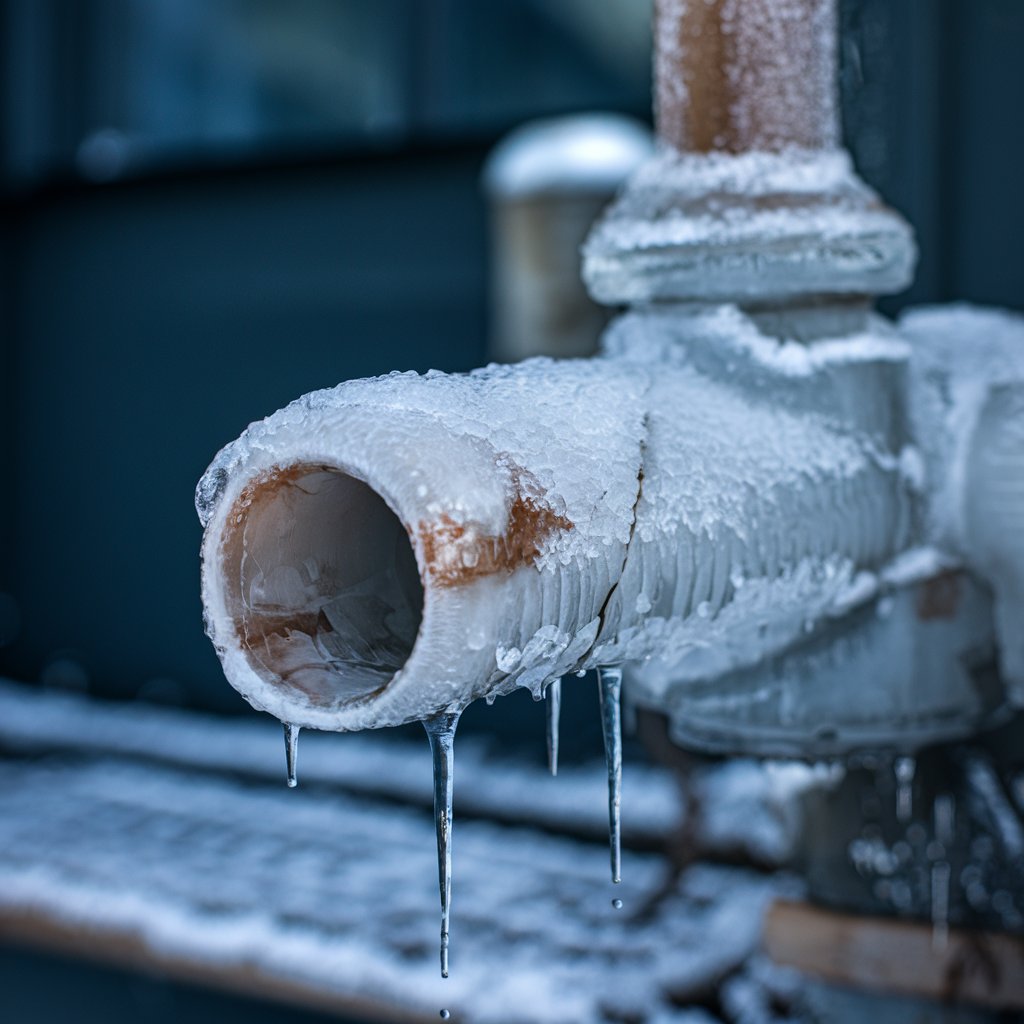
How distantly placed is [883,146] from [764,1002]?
1263 mm

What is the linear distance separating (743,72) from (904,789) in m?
0.76

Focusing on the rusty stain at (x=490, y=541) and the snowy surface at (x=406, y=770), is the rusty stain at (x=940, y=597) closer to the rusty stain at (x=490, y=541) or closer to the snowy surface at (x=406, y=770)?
the rusty stain at (x=490, y=541)

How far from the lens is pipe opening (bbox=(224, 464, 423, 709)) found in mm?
700

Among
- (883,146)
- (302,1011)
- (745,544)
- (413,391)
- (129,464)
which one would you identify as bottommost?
(302,1011)

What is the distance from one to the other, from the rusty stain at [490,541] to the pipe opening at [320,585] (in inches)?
3.1

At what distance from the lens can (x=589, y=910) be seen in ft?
7.13

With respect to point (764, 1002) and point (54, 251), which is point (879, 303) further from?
point (54, 251)

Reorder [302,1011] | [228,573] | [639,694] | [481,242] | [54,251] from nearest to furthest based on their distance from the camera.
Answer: [228,573] → [639,694] → [302,1011] → [481,242] → [54,251]

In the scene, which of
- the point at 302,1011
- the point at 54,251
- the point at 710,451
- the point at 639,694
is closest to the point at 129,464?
the point at 54,251

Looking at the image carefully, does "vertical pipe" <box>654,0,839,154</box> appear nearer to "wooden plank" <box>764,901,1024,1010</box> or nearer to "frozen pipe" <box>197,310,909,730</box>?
"frozen pipe" <box>197,310,909,730</box>

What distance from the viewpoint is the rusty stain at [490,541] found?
643mm

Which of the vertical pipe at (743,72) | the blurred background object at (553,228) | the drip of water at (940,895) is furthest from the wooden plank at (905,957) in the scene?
the blurred background object at (553,228)

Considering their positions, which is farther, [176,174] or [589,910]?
[176,174]

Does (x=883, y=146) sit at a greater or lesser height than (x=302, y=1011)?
greater
